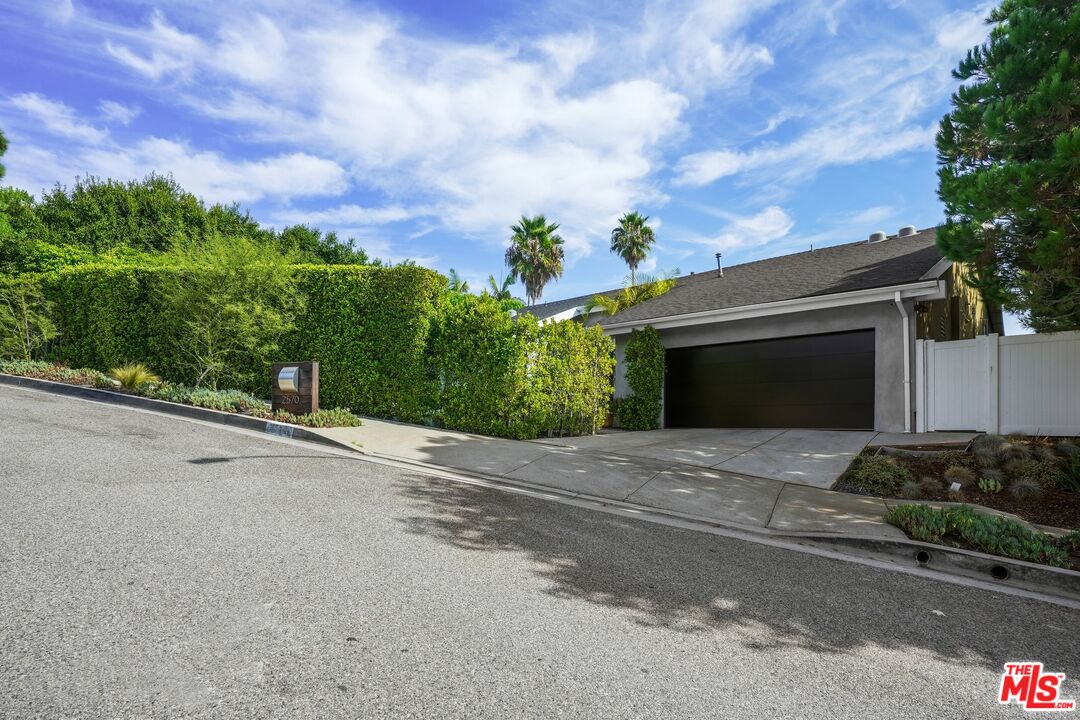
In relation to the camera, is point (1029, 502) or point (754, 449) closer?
point (1029, 502)

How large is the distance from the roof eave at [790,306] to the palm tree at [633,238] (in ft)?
66.4

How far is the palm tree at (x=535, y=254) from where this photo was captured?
108ft

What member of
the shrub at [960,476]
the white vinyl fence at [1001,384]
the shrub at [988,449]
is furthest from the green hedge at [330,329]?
the white vinyl fence at [1001,384]

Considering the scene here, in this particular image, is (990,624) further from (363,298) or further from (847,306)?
(363,298)

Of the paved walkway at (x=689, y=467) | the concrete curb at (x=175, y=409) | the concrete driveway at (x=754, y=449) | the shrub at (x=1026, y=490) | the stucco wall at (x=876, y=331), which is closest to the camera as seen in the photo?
the paved walkway at (x=689, y=467)

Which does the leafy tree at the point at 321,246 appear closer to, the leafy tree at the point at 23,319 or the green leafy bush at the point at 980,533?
the leafy tree at the point at 23,319

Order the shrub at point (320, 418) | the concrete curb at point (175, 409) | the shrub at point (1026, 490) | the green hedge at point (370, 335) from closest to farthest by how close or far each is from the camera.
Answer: the shrub at point (1026, 490) < the concrete curb at point (175, 409) < the shrub at point (320, 418) < the green hedge at point (370, 335)

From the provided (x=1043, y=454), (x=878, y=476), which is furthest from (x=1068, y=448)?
(x=878, y=476)

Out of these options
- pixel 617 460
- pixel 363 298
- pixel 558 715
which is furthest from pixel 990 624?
pixel 363 298

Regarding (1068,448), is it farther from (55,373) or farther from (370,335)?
(55,373)

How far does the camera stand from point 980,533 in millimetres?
5180

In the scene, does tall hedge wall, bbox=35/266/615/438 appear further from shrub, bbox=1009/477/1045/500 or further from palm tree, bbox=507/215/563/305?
palm tree, bbox=507/215/563/305

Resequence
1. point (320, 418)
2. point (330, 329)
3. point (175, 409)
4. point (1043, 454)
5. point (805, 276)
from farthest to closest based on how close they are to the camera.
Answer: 1. point (805, 276)
2. point (330, 329)
3. point (175, 409)
4. point (320, 418)
5. point (1043, 454)

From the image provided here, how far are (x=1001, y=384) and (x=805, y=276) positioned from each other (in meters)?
4.81
